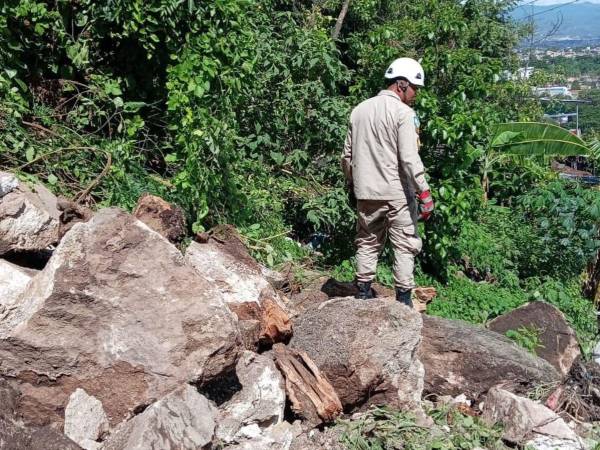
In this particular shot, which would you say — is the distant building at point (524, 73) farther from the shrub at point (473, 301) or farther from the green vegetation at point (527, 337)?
the green vegetation at point (527, 337)

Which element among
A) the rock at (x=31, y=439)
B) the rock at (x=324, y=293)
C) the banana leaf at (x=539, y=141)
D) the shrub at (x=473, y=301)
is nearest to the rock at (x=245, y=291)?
the rock at (x=324, y=293)

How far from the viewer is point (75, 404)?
12.5ft

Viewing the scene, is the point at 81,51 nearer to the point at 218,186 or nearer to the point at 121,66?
the point at 121,66

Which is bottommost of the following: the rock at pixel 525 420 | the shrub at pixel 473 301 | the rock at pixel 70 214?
the shrub at pixel 473 301

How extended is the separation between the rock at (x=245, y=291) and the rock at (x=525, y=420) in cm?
146

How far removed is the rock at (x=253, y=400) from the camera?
4125 mm

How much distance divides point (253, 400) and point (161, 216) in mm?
1771

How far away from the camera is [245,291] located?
16.2 feet

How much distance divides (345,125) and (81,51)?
2783 mm

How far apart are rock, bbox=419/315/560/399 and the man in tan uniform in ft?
1.88

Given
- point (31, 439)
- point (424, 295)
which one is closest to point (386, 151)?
point (424, 295)

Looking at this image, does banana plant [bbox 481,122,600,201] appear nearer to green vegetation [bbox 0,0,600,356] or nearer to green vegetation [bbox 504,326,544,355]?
green vegetation [bbox 0,0,600,356]

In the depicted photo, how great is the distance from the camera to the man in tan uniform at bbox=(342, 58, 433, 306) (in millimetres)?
5410

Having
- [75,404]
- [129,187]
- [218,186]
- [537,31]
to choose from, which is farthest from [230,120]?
[537,31]
